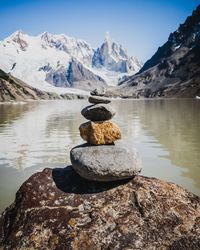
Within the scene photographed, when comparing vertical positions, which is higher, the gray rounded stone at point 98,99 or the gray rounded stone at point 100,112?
the gray rounded stone at point 98,99

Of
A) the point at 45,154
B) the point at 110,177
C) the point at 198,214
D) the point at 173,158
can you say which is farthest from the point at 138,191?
the point at 45,154

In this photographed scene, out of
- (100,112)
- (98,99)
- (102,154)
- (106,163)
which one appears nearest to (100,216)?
(106,163)

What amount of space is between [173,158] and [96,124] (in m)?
14.0

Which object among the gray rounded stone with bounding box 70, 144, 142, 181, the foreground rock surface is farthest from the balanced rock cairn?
the foreground rock surface

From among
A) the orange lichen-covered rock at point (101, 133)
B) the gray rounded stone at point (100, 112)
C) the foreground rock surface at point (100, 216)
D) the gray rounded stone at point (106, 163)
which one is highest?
the gray rounded stone at point (100, 112)

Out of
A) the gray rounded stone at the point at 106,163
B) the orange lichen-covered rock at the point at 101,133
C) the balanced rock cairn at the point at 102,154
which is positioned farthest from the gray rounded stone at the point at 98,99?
the gray rounded stone at the point at 106,163

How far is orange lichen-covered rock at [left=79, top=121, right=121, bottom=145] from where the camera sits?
1236 cm

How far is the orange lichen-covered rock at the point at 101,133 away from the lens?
12359 mm

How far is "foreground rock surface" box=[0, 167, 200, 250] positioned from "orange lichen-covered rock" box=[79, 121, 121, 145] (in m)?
1.58

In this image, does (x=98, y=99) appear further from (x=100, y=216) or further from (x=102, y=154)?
(x=100, y=216)

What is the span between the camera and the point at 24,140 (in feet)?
118

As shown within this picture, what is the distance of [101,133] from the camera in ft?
40.9

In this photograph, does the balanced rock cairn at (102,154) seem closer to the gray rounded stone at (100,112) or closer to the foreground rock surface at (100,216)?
the gray rounded stone at (100,112)

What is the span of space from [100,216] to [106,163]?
1.87 metres
